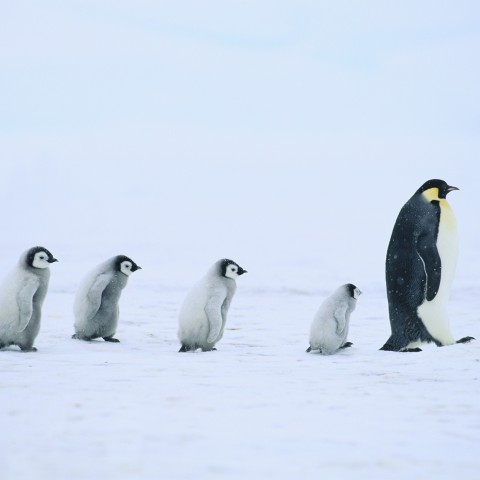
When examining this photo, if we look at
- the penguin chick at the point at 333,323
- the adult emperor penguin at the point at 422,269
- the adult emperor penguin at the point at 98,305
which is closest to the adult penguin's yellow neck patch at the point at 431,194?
the adult emperor penguin at the point at 422,269

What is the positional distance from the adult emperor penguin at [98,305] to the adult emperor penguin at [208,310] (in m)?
0.65

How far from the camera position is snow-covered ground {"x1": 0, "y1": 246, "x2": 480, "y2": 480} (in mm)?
2785

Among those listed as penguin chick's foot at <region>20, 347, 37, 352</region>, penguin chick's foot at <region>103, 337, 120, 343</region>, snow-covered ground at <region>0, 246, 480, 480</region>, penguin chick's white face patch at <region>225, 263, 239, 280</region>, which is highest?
penguin chick's white face patch at <region>225, 263, 239, 280</region>

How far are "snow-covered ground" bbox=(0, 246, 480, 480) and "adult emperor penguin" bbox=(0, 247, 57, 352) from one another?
122 mm

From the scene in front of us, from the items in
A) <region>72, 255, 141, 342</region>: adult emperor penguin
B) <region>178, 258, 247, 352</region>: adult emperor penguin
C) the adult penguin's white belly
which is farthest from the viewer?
<region>72, 255, 141, 342</region>: adult emperor penguin

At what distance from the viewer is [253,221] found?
29.7 meters

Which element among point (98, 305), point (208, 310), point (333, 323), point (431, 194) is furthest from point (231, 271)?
point (431, 194)

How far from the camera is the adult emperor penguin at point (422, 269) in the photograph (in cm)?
655

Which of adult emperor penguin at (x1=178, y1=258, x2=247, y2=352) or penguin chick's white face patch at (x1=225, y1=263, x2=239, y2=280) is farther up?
penguin chick's white face patch at (x1=225, y1=263, x2=239, y2=280)

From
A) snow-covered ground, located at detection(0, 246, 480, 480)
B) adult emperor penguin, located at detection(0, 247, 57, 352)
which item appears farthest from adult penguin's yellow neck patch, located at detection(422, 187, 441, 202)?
adult emperor penguin, located at detection(0, 247, 57, 352)

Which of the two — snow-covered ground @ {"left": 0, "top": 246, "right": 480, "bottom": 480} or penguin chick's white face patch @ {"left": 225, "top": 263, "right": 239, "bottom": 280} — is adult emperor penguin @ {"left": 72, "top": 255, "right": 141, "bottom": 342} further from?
penguin chick's white face patch @ {"left": 225, "top": 263, "right": 239, "bottom": 280}

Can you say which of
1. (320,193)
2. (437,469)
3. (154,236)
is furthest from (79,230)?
(437,469)

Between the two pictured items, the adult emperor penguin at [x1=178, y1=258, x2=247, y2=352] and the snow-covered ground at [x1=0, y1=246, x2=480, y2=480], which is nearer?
the snow-covered ground at [x1=0, y1=246, x2=480, y2=480]

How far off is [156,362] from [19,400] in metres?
1.58
